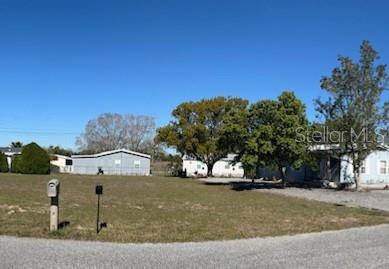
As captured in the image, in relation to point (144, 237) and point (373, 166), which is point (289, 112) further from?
point (144, 237)

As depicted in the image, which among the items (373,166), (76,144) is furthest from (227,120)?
(76,144)

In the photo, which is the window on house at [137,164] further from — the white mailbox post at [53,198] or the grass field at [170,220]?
the white mailbox post at [53,198]

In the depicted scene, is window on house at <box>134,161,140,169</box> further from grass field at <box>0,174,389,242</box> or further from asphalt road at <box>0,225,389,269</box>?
asphalt road at <box>0,225,389,269</box>

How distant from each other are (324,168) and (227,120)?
834 centimetres

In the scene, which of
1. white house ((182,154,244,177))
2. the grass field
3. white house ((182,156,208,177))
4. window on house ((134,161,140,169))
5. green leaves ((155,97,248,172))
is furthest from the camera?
white house ((182,156,208,177))

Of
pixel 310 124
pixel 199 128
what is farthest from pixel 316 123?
pixel 199 128

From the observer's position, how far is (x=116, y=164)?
2504 inches

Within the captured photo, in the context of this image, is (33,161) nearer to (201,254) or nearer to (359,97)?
(359,97)

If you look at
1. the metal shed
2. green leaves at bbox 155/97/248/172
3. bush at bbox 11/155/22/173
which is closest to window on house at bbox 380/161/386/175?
green leaves at bbox 155/97/248/172

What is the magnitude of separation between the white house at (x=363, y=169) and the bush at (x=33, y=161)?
24.5 metres

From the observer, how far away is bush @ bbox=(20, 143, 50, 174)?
146 ft

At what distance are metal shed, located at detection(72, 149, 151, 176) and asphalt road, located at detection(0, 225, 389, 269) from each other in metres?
54.3

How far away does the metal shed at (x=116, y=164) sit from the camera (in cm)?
6347

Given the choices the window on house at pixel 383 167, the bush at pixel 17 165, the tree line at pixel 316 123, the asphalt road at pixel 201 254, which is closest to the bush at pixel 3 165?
the bush at pixel 17 165
